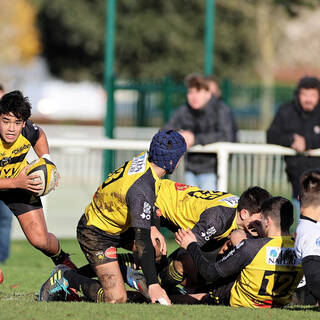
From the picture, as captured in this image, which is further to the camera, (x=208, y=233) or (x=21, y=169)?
(x=21, y=169)

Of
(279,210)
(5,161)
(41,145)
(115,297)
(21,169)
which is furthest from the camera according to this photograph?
(41,145)

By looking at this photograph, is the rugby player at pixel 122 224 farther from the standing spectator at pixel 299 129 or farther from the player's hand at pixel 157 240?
the standing spectator at pixel 299 129

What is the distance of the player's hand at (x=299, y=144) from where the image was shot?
1033 centimetres

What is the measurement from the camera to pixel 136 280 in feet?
23.5

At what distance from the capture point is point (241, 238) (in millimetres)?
6836

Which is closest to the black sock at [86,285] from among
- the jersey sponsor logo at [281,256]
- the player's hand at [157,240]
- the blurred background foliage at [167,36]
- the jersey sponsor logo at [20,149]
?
the player's hand at [157,240]

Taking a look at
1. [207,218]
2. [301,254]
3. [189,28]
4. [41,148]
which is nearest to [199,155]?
[41,148]

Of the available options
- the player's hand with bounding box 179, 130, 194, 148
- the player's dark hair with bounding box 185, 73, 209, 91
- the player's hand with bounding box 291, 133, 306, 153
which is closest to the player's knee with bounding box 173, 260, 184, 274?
the player's hand with bounding box 179, 130, 194, 148

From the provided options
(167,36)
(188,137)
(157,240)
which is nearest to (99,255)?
(157,240)

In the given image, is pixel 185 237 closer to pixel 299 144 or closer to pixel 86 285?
pixel 86 285

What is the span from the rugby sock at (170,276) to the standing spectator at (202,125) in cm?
329

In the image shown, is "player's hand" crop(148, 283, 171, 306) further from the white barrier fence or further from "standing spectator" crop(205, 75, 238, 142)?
"standing spectator" crop(205, 75, 238, 142)

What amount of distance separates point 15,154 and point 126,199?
155 cm

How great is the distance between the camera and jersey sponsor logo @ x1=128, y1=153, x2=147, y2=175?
22.2 ft
